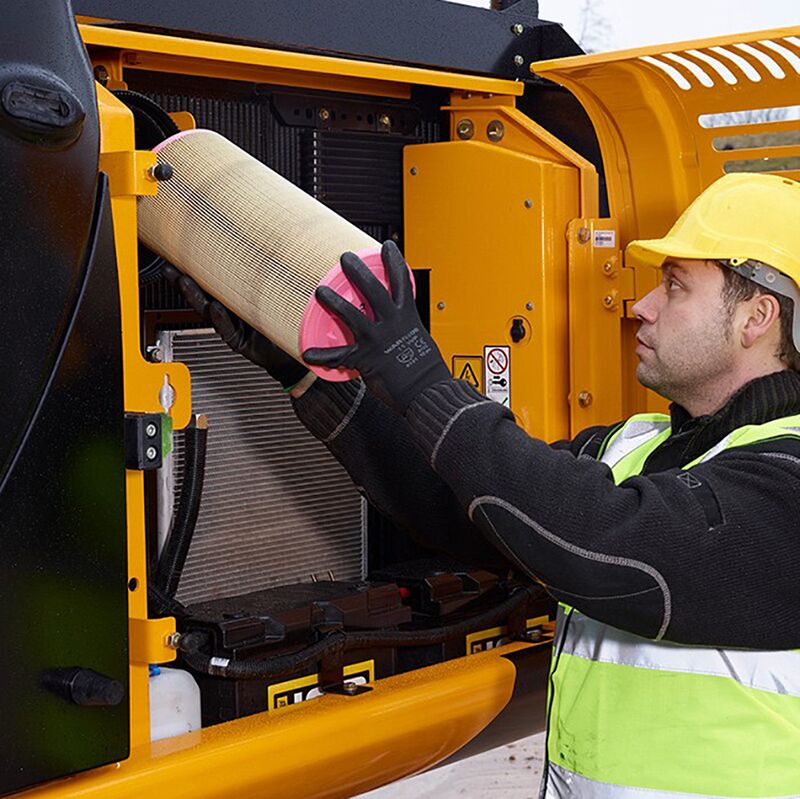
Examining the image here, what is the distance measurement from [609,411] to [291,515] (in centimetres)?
82

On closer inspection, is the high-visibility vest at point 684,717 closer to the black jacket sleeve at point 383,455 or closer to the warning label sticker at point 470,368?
the black jacket sleeve at point 383,455

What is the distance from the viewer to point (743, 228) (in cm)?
252

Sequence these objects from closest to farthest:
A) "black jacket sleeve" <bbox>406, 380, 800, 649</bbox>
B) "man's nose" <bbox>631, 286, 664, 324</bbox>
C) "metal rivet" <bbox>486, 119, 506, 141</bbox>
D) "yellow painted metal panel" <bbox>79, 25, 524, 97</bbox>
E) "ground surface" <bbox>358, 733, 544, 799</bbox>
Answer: "black jacket sleeve" <bbox>406, 380, 800, 649</bbox> < "man's nose" <bbox>631, 286, 664, 324</bbox> < "yellow painted metal panel" <bbox>79, 25, 524, 97</bbox> < "metal rivet" <bbox>486, 119, 506, 141</bbox> < "ground surface" <bbox>358, 733, 544, 799</bbox>

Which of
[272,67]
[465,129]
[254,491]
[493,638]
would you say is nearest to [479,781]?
[493,638]

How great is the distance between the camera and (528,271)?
3463 millimetres

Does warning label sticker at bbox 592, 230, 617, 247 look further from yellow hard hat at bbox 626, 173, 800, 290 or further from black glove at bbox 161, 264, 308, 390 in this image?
black glove at bbox 161, 264, 308, 390

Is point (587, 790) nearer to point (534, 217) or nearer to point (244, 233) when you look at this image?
point (244, 233)

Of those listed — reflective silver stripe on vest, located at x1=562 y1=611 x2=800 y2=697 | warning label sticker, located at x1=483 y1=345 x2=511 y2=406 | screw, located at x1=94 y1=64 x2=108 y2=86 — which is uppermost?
screw, located at x1=94 y1=64 x2=108 y2=86

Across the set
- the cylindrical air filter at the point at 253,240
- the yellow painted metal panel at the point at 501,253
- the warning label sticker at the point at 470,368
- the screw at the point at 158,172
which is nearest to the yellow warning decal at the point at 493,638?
the yellow painted metal panel at the point at 501,253

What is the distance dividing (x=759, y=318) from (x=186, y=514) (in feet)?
3.62

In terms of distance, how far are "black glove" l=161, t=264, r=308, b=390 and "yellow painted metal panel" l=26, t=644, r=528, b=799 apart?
627mm

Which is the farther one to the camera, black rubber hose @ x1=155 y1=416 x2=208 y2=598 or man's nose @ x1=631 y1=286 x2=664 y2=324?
black rubber hose @ x1=155 y1=416 x2=208 y2=598

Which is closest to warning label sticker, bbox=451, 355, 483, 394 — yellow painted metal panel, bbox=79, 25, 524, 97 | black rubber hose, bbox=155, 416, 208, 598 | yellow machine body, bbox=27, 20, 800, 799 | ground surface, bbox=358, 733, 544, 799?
yellow machine body, bbox=27, 20, 800, 799

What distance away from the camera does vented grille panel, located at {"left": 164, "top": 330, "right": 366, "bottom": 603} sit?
312cm
